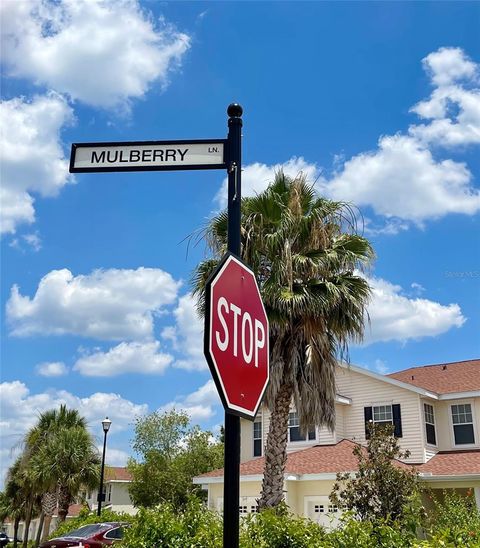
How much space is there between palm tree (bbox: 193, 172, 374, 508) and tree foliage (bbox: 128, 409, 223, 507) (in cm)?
1867

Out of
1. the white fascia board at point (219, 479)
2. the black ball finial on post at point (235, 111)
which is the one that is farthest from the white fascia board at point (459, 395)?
the black ball finial on post at point (235, 111)

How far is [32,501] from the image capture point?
142 ft

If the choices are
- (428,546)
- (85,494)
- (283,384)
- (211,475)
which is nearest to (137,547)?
(428,546)

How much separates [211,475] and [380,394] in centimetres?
740

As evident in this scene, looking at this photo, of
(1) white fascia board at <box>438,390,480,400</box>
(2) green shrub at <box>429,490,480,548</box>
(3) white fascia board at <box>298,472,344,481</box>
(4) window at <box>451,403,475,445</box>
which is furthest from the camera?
(4) window at <box>451,403,475,445</box>

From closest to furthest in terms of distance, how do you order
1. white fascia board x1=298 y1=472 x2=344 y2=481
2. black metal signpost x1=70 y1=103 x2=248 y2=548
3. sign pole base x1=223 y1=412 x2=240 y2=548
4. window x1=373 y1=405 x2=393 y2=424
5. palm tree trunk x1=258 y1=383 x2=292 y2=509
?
sign pole base x1=223 y1=412 x2=240 y2=548 < black metal signpost x1=70 y1=103 x2=248 y2=548 < palm tree trunk x1=258 y1=383 x2=292 y2=509 < white fascia board x1=298 y1=472 x2=344 y2=481 < window x1=373 y1=405 x2=393 y2=424

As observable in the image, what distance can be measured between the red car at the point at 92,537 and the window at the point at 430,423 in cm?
1196

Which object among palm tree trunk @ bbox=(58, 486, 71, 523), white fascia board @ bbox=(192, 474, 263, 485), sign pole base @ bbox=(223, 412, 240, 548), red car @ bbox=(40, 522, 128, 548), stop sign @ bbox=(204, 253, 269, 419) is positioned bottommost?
red car @ bbox=(40, 522, 128, 548)

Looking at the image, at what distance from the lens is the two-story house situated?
2230cm

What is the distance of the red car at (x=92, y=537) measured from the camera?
18.0m

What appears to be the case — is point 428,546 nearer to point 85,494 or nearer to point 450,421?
point 450,421

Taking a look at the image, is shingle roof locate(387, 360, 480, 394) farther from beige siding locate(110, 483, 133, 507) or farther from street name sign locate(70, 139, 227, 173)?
beige siding locate(110, 483, 133, 507)

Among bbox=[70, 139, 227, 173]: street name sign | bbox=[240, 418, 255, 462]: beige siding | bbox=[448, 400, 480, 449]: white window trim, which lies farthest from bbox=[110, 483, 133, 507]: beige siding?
bbox=[70, 139, 227, 173]: street name sign

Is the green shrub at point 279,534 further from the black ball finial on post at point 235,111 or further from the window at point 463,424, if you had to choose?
the window at point 463,424
